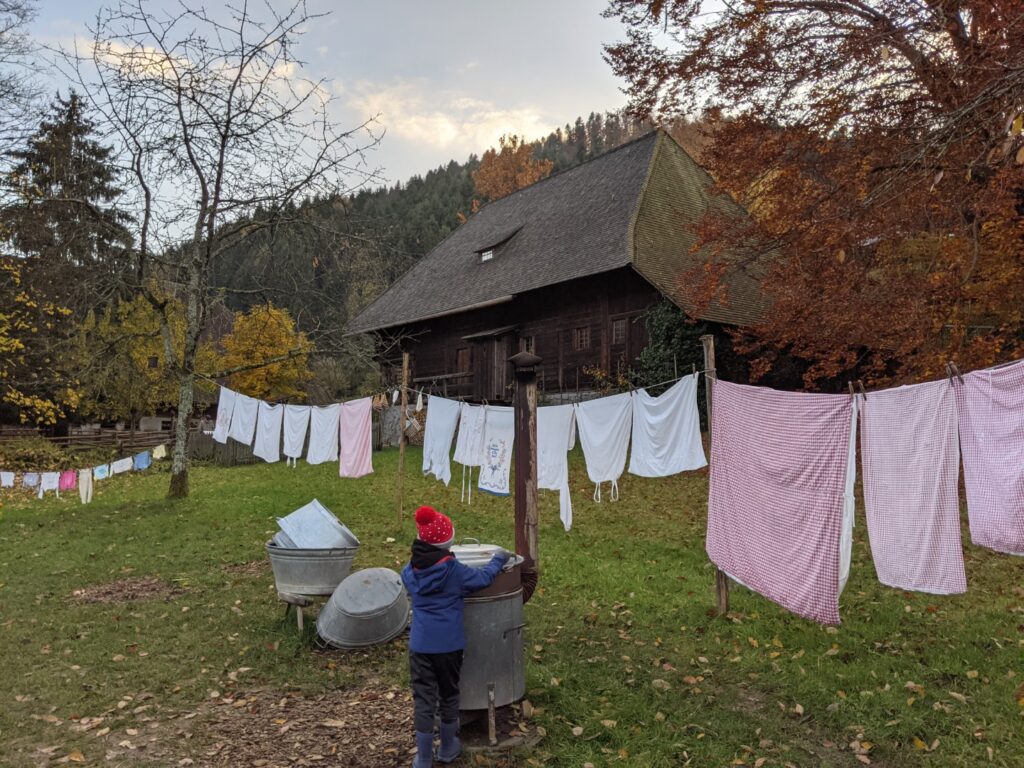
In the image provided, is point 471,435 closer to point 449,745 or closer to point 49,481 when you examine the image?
point 449,745

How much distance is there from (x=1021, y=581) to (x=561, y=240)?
59.1ft

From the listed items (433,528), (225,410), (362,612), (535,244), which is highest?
(535,244)

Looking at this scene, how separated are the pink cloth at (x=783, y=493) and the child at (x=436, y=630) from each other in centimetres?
268

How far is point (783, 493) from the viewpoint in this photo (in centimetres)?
573

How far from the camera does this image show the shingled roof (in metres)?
21.8

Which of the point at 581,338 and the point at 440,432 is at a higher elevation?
the point at 581,338

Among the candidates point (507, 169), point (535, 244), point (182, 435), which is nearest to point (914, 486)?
point (182, 435)

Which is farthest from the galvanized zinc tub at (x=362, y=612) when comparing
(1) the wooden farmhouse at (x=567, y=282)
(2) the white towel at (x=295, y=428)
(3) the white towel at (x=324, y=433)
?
(1) the wooden farmhouse at (x=567, y=282)

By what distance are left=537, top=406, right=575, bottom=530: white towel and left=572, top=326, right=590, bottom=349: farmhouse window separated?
1266 cm

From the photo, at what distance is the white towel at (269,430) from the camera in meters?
16.0

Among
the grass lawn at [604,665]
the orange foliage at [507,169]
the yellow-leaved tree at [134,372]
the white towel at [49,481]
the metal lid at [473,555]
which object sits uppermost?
the orange foliage at [507,169]

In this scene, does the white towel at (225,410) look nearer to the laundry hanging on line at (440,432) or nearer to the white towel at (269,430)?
the white towel at (269,430)

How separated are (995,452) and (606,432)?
5.26 metres

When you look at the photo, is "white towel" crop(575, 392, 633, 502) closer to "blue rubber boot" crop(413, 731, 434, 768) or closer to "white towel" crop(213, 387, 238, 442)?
"blue rubber boot" crop(413, 731, 434, 768)
